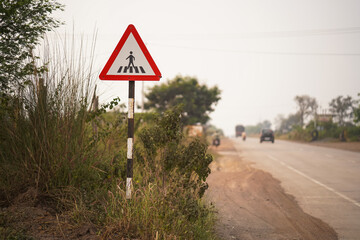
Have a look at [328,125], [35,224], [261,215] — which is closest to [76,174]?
[35,224]

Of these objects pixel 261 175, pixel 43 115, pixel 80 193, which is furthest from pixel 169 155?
pixel 261 175

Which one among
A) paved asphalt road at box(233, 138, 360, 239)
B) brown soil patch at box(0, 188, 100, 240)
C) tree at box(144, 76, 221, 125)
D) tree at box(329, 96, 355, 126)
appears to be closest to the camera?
brown soil patch at box(0, 188, 100, 240)

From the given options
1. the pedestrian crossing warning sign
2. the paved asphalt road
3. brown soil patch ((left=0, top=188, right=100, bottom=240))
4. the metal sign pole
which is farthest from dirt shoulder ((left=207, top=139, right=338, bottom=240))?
the pedestrian crossing warning sign

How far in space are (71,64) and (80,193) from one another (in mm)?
2013

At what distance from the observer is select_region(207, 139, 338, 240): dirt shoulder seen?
5332 millimetres

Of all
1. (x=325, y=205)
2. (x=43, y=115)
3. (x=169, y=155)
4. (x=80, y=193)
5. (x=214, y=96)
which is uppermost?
(x=214, y=96)

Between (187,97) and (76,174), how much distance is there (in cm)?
2989

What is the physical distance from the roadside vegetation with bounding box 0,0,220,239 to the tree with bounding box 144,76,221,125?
1110 inches

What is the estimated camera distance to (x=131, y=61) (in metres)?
4.84

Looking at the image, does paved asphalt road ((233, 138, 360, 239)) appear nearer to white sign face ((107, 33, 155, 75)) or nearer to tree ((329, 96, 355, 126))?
white sign face ((107, 33, 155, 75))

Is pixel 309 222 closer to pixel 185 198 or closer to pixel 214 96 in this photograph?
pixel 185 198

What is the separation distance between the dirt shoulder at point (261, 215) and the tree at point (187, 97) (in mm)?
24182

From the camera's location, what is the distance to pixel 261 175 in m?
12.4

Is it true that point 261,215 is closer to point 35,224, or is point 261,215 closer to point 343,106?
point 35,224
